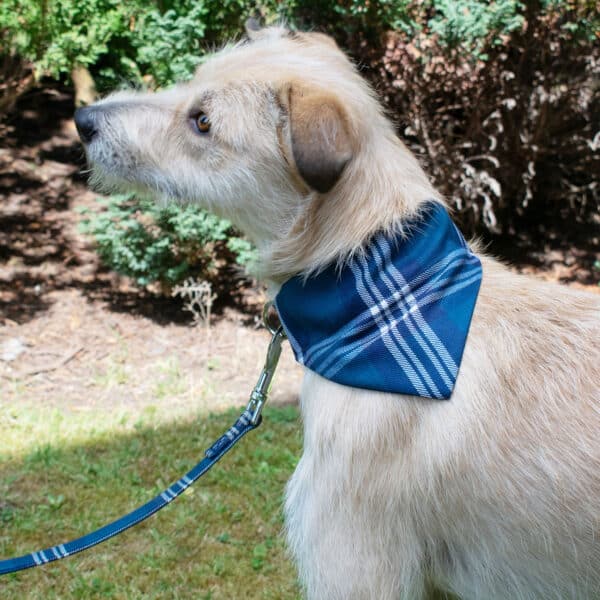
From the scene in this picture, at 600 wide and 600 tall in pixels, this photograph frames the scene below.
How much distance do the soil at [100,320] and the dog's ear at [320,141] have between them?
4.09 metres

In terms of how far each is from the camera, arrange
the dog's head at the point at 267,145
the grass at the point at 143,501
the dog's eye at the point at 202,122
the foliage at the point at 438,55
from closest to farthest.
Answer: the dog's head at the point at 267,145
the dog's eye at the point at 202,122
the grass at the point at 143,501
the foliage at the point at 438,55

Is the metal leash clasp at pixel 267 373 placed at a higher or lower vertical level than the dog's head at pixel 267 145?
lower

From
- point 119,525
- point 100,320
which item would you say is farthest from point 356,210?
point 100,320

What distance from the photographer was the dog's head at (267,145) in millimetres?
Answer: 2375

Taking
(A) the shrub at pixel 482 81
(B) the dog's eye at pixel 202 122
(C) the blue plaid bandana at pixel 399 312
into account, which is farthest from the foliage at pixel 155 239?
(C) the blue plaid bandana at pixel 399 312

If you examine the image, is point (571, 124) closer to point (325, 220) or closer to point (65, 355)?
point (65, 355)

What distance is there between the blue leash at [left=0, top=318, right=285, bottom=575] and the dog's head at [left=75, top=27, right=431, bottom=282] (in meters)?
0.47

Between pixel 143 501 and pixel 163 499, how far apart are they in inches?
74.0

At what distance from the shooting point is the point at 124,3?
23.2 ft

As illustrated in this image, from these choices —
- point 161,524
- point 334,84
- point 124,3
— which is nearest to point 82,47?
point 124,3

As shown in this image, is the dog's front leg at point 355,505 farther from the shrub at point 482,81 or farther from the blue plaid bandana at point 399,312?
the shrub at point 482,81

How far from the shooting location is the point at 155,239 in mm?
7117

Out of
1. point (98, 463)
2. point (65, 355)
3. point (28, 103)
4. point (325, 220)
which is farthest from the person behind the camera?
point (28, 103)

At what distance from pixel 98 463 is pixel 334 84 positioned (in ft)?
11.5
